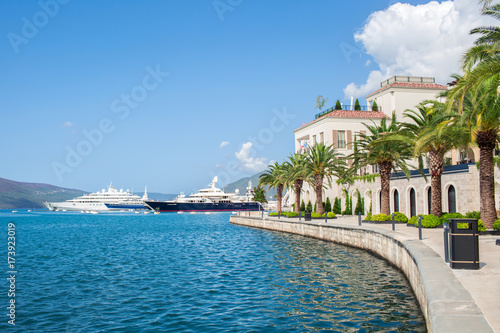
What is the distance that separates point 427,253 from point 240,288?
6.68 meters

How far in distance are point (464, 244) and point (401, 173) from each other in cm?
2830

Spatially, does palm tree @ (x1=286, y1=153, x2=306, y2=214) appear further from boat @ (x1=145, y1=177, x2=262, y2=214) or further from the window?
boat @ (x1=145, y1=177, x2=262, y2=214)

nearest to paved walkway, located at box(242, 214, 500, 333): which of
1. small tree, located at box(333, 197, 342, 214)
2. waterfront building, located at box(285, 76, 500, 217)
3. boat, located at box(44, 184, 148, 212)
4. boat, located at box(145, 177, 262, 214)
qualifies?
waterfront building, located at box(285, 76, 500, 217)

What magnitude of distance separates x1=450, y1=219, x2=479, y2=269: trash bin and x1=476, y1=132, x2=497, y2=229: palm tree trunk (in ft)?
38.0

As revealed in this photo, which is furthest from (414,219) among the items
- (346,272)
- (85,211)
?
(85,211)

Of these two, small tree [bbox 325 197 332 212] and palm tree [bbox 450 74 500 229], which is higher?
palm tree [bbox 450 74 500 229]

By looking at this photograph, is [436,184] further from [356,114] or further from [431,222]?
[356,114]

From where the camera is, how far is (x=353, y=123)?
54469 millimetres

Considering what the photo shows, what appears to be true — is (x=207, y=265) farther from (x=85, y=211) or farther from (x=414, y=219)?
(x=85, y=211)

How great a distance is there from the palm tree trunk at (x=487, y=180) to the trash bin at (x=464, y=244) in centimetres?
1160

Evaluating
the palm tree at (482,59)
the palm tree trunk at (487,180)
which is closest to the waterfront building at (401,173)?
the palm tree trunk at (487,180)

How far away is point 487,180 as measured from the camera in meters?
21.6

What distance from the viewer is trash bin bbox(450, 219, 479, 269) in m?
11.2

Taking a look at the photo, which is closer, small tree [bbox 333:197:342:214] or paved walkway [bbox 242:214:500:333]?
paved walkway [bbox 242:214:500:333]
